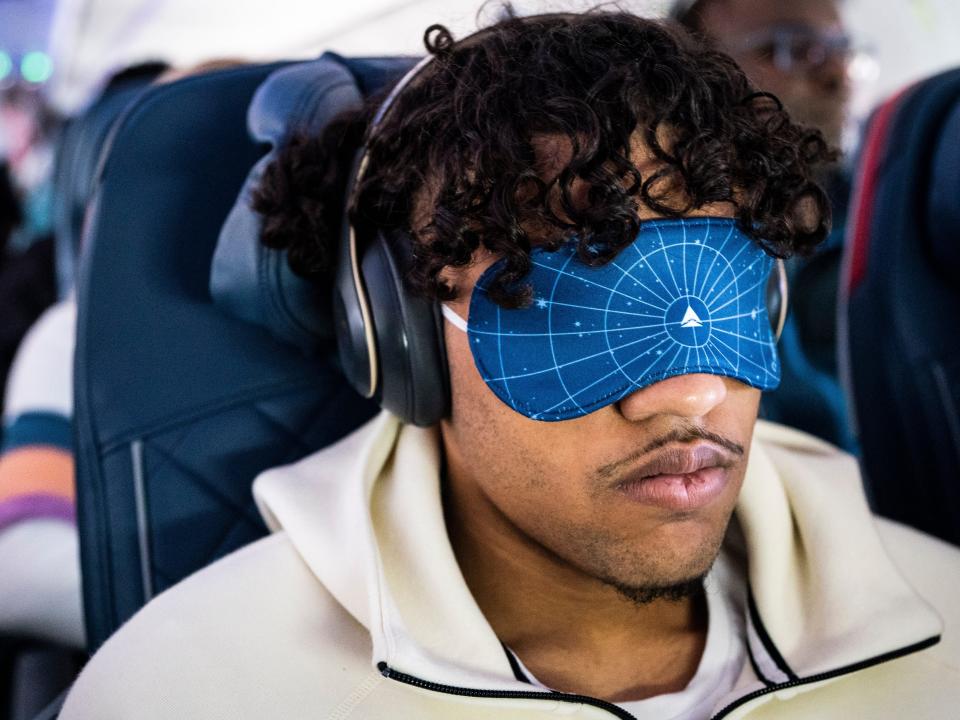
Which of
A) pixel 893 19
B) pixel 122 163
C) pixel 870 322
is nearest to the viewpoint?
pixel 122 163

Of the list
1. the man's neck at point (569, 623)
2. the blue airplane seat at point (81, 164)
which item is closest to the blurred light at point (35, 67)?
the blue airplane seat at point (81, 164)

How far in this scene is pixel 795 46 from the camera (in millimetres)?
2557

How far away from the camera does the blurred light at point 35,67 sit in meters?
7.86

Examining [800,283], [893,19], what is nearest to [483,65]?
[800,283]

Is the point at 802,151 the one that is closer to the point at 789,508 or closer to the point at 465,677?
the point at 789,508

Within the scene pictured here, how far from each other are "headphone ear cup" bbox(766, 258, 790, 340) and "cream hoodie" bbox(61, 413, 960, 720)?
194 mm

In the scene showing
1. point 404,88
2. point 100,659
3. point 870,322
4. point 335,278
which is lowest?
point 100,659

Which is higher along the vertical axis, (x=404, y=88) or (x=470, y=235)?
(x=404, y=88)

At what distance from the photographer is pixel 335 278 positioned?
1.17m

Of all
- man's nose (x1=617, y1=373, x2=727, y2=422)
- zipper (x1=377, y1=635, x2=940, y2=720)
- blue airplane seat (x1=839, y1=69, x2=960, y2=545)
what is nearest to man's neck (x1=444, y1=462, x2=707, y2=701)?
zipper (x1=377, y1=635, x2=940, y2=720)

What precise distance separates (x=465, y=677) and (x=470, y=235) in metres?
0.48

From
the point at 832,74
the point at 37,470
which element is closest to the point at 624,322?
the point at 37,470

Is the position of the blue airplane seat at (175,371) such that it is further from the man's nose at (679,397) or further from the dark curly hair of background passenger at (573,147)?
the man's nose at (679,397)

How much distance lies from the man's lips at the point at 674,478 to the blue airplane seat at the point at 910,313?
75 centimetres
